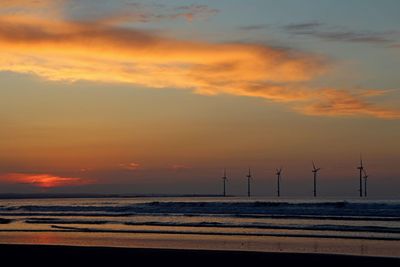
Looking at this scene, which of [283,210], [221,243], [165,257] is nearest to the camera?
[165,257]

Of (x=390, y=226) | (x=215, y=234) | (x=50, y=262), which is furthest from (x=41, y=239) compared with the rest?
(x=390, y=226)

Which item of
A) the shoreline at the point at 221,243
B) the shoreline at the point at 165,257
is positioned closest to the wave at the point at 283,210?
the shoreline at the point at 221,243

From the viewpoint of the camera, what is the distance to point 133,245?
1205 inches

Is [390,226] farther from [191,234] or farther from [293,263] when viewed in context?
[293,263]

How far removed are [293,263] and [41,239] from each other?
17.5 meters

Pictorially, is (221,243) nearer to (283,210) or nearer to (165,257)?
(165,257)

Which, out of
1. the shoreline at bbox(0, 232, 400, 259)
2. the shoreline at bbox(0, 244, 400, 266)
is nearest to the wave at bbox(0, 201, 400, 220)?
the shoreline at bbox(0, 232, 400, 259)

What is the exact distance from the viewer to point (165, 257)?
24594 millimetres

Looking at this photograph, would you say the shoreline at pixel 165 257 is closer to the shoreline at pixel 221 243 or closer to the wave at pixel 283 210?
the shoreline at pixel 221 243

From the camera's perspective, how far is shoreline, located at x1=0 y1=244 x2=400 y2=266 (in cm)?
2322

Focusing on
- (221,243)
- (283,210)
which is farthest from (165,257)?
(283,210)

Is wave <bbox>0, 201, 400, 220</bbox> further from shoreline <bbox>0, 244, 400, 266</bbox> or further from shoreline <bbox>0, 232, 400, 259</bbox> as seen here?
shoreline <bbox>0, 244, 400, 266</bbox>

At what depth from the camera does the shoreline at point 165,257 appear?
23217 mm

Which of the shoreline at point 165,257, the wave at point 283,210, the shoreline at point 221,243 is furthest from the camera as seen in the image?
the wave at point 283,210
